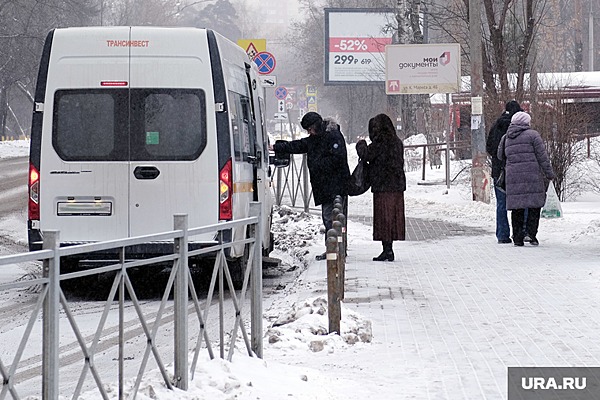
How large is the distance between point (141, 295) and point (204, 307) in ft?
2.74

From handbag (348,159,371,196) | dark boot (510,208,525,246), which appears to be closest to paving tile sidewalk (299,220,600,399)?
dark boot (510,208,525,246)

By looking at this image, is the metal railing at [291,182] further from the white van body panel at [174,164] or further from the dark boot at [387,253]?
the white van body panel at [174,164]

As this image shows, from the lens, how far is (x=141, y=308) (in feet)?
18.1

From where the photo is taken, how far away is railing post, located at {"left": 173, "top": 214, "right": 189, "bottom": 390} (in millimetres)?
5883

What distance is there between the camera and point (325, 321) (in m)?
8.73

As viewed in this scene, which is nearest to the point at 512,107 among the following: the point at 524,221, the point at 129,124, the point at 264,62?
the point at 524,221

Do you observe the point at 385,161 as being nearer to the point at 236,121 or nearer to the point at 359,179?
the point at 359,179

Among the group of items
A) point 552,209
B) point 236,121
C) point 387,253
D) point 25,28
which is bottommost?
point 387,253

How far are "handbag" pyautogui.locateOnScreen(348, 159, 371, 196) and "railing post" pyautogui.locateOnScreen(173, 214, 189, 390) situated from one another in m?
7.81

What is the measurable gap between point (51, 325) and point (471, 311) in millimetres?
5960

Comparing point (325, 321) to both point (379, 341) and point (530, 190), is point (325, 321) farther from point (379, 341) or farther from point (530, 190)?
point (530, 190)

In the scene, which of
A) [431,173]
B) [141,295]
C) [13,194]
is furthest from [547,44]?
[141,295]

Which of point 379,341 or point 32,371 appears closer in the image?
point 32,371

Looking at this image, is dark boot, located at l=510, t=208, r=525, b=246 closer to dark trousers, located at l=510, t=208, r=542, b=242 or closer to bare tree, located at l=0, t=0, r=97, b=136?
dark trousers, located at l=510, t=208, r=542, b=242
